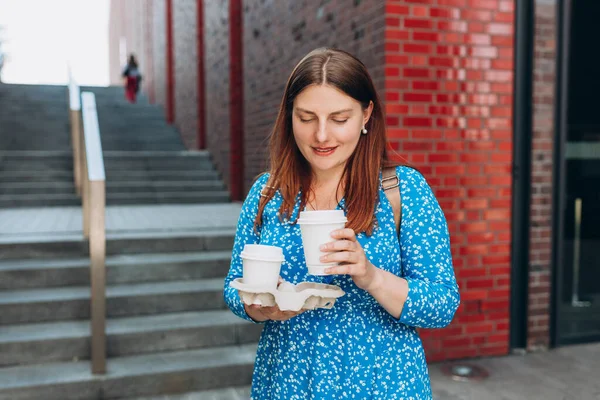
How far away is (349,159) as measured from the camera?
150cm

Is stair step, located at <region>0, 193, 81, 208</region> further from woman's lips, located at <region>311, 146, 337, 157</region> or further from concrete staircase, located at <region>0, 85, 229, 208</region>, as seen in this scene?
woman's lips, located at <region>311, 146, 337, 157</region>

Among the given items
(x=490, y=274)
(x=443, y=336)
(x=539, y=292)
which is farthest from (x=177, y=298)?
(x=539, y=292)

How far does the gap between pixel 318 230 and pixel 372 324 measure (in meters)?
0.37

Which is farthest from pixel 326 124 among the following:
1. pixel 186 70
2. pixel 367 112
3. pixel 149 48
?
pixel 149 48

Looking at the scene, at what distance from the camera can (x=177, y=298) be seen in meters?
4.39

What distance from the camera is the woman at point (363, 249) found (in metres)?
1.35

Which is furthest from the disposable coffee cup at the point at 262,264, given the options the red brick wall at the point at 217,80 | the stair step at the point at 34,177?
the stair step at the point at 34,177

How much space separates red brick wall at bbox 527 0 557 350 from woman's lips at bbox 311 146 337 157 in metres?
3.15

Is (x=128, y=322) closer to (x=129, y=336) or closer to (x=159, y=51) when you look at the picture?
(x=129, y=336)

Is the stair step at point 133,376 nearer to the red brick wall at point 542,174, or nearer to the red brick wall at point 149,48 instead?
the red brick wall at point 542,174

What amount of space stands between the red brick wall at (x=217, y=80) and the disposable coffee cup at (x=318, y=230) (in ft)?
25.0

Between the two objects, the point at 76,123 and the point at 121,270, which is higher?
the point at 76,123

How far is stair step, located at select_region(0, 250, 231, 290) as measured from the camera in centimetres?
435

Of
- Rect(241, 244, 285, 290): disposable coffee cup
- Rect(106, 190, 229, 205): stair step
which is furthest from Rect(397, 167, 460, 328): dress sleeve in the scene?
Rect(106, 190, 229, 205): stair step
